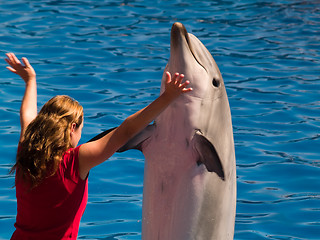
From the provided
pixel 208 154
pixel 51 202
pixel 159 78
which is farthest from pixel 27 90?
pixel 159 78

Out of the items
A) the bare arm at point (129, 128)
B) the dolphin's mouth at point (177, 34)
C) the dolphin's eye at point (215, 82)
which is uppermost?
the dolphin's mouth at point (177, 34)

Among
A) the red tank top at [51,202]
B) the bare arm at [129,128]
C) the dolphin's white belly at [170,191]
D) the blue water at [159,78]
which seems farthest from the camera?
the blue water at [159,78]

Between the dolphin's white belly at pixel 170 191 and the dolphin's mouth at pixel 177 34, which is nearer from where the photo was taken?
the dolphin's mouth at pixel 177 34

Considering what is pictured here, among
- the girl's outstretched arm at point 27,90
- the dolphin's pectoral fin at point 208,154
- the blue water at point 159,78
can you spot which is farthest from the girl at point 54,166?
the blue water at point 159,78

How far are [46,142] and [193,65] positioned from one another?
1061 millimetres

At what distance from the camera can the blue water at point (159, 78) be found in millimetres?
6066

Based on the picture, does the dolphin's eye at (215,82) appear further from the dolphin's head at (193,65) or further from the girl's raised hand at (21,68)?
the girl's raised hand at (21,68)

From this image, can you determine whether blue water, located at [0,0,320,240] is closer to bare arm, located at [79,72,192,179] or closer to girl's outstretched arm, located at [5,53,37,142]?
girl's outstretched arm, located at [5,53,37,142]

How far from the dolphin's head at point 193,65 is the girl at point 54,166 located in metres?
0.73

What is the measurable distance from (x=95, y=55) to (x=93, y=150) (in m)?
6.60

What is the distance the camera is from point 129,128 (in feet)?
11.0

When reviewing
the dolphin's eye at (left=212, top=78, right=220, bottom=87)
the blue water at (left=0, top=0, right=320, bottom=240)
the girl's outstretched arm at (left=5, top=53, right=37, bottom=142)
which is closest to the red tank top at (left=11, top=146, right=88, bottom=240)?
the girl's outstretched arm at (left=5, top=53, right=37, bottom=142)

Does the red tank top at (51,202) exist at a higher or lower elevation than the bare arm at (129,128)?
lower

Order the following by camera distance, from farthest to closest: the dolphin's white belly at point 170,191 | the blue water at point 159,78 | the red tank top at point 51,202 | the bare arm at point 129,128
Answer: the blue water at point 159,78 < the dolphin's white belly at point 170,191 < the red tank top at point 51,202 < the bare arm at point 129,128
